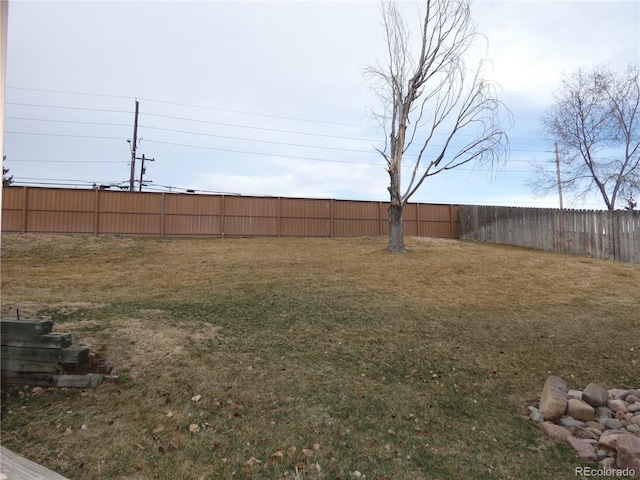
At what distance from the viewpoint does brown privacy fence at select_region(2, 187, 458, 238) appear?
1655cm

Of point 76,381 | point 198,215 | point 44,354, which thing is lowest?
point 76,381

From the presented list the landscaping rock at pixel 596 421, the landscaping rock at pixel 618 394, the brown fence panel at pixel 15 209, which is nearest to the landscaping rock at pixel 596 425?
the landscaping rock at pixel 596 421

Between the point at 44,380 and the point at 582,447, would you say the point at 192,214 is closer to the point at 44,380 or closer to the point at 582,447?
the point at 44,380

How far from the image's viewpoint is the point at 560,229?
15852 millimetres

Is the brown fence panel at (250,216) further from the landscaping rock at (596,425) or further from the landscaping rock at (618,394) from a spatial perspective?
the landscaping rock at (596,425)

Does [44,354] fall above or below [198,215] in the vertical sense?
below

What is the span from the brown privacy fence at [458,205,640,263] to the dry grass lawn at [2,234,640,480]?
14.1 feet

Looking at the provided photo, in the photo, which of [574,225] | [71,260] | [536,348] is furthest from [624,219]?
[71,260]

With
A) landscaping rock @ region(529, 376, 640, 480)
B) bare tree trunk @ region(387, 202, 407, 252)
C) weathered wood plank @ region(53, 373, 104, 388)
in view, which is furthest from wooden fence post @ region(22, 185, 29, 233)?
landscaping rock @ region(529, 376, 640, 480)

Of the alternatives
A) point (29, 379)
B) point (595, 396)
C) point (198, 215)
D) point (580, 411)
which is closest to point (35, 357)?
point (29, 379)

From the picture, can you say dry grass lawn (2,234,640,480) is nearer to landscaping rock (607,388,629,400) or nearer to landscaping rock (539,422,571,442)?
landscaping rock (539,422,571,442)

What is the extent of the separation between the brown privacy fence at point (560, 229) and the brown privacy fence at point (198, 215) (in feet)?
6.78

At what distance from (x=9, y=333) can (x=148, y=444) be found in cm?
193

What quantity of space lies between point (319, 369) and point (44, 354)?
9.43 ft
